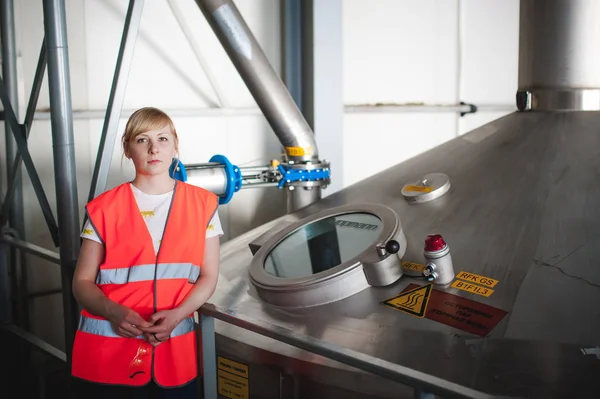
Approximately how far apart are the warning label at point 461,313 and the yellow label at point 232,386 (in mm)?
479

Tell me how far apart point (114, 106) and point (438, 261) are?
1.64 m

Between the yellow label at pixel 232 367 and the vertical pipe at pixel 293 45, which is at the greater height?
the vertical pipe at pixel 293 45

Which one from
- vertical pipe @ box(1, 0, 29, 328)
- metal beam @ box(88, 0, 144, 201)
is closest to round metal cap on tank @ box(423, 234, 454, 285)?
metal beam @ box(88, 0, 144, 201)

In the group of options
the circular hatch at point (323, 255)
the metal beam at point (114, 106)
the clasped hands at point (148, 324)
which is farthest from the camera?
the metal beam at point (114, 106)

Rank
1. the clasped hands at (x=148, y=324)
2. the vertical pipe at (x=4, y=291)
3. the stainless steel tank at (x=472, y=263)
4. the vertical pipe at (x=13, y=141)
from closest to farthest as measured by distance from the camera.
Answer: the stainless steel tank at (x=472, y=263) → the clasped hands at (x=148, y=324) → the vertical pipe at (x=13, y=141) → the vertical pipe at (x=4, y=291)

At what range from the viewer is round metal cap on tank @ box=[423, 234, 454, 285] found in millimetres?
1758

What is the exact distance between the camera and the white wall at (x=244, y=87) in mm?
3617

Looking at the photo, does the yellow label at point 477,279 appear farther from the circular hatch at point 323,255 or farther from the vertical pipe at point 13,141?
the vertical pipe at point 13,141

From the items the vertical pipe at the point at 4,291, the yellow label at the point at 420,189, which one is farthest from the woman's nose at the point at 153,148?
the vertical pipe at the point at 4,291

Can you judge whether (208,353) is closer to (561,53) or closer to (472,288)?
(472,288)

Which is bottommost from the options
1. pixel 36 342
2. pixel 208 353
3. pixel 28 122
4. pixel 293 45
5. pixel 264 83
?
pixel 36 342

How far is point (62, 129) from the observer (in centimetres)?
262

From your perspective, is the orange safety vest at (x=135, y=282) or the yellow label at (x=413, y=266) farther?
the yellow label at (x=413, y=266)

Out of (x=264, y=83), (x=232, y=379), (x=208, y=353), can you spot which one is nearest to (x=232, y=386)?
(x=232, y=379)
